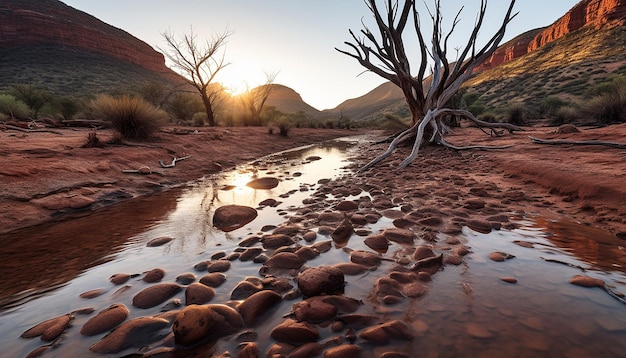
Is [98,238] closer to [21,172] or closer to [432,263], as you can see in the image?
[21,172]

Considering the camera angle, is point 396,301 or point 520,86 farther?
point 520,86

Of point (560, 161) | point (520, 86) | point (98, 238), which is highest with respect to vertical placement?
point (520, 86)

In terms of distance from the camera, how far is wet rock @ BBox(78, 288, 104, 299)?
1.79m

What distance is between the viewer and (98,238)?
2.85 meters

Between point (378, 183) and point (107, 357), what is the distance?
13.2ft

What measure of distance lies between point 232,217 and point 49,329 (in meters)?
1.85

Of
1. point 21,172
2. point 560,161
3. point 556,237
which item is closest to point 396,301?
point 556,237

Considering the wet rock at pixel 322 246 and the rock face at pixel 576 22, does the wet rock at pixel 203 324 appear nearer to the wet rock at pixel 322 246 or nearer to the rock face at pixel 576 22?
the wet rock at pixel 322 246

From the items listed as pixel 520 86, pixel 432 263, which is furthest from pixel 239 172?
pixel 520 86

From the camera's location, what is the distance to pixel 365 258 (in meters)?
2.08

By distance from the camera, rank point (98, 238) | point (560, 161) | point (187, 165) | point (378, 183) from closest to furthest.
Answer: point (98, 238), point (560, 161), point (378, 183), point (187, 165)

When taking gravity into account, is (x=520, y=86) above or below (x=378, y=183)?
above

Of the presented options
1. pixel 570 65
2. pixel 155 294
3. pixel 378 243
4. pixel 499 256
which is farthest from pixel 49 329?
pixel 570 65

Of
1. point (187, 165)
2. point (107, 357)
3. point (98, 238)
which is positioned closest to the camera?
point (107, 357)
